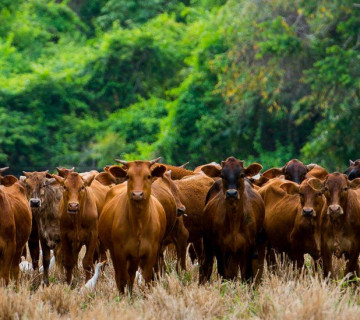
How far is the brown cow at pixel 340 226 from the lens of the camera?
14008mm

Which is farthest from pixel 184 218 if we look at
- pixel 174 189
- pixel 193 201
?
pixel 174 189

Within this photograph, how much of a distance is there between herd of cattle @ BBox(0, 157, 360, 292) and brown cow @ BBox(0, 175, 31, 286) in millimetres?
14

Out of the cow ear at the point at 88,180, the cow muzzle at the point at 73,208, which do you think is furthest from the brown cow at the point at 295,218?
the cow muzzle at the point at 73,208

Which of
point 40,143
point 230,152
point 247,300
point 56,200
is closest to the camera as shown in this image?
point 247,300

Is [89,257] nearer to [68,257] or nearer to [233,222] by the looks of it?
[68,257]

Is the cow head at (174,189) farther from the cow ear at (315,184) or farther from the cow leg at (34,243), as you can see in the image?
the cow leg at (34,243)

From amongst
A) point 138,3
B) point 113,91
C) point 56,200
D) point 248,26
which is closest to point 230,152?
point 248,26

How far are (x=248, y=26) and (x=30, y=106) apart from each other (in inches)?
426

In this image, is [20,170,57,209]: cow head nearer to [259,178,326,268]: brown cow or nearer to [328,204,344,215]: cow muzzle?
[259,178,326,268]: brown cow

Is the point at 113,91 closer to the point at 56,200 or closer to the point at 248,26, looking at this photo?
the point at 248,26

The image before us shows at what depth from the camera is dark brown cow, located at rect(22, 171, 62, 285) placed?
1685 cm

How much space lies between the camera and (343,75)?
3294cm

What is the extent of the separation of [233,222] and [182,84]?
26.2 meters

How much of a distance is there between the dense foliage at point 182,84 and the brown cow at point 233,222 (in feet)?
61.6
